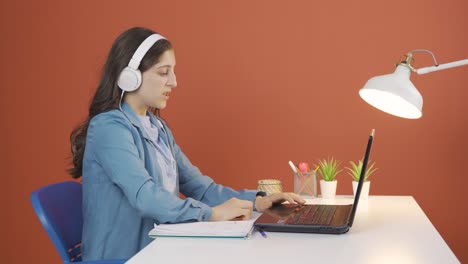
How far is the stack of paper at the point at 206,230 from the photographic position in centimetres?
145

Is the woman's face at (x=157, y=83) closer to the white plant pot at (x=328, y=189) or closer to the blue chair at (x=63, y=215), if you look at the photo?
the blue chair at (x=63, y=215)

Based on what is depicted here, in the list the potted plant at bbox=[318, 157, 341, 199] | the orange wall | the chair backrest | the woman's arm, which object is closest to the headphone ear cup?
the woman's arm

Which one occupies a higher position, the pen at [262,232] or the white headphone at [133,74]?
the white headphone at [133,74]

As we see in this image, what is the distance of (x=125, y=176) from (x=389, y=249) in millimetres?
777

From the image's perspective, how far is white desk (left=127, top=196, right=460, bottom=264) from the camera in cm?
126

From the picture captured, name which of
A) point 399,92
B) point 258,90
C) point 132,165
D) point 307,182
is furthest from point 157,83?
point 258,90

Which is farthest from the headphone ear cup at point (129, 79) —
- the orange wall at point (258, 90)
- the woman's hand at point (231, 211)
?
the orange wall at point (258, 90)

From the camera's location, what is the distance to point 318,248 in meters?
1.34

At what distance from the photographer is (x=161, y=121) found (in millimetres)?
2238

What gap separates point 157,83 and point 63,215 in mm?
525

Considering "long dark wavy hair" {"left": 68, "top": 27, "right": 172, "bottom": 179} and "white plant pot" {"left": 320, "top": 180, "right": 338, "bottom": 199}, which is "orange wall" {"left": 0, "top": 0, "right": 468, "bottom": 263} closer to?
"white plant pot" {"left": 320, "top": 180, "right": 338, "bottom": 199}

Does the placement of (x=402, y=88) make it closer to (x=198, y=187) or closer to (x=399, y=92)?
(x=399, y=92)

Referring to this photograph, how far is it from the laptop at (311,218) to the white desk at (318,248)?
0.02 meters

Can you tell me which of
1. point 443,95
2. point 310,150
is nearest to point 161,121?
point 310,150
